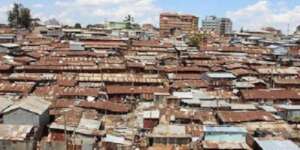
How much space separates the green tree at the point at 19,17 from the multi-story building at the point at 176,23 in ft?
90.5

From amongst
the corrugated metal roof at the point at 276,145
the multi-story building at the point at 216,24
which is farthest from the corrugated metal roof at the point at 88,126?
the multi-story building at the point at 216,24

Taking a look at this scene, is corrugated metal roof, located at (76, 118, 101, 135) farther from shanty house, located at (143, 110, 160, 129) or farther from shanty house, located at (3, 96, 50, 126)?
shanty house, located at (143, 110, 160, 129)

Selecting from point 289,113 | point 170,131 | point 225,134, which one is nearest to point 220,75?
point 289,113

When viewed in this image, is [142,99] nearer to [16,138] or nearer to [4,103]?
[4,103]

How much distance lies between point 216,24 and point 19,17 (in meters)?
51.1

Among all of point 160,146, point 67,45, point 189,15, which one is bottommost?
point 160,146

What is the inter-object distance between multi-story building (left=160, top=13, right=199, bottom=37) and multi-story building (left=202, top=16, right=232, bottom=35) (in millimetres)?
11757

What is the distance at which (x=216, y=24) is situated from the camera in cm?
10300

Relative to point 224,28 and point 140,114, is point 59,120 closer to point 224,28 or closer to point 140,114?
point 140,114

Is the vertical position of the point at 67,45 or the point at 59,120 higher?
the point at 67,45

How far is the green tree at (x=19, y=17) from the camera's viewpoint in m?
72.1

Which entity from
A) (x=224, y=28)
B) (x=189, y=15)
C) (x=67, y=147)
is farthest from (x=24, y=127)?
(x=224, y=28)

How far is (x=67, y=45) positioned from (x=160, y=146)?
33.4 m

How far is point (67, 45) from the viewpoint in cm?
4981
